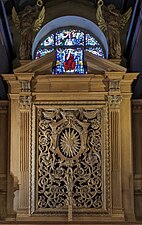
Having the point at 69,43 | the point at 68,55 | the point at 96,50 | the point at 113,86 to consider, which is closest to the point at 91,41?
the point at 96,50

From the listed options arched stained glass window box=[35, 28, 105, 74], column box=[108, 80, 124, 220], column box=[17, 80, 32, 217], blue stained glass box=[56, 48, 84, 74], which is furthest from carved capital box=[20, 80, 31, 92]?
arched stained glass window box=[35, 28, 105, 74]

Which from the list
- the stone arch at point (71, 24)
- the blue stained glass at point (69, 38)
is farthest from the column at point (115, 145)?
the blue stained glass at point (69, 38)

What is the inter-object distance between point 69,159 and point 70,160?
3 centimetres

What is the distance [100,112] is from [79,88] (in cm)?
58

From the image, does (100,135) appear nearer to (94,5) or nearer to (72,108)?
(72,108)

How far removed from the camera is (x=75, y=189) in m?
10.4

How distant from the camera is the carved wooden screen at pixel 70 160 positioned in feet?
33.9

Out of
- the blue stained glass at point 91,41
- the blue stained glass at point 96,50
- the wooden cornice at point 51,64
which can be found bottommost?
the wooden cornice at point 51,64

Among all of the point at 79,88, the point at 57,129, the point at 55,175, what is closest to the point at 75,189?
the point at 55,175

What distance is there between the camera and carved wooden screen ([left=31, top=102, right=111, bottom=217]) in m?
10.3

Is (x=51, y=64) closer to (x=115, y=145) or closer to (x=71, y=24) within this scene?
(x=115, y=145)

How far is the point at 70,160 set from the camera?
1048 cm

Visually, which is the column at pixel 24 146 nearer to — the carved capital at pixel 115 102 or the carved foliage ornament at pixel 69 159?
the carved foliage ornament at pixel 69 159

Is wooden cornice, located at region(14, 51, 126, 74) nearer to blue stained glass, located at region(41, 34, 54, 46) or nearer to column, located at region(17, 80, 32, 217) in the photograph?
column, located at region(17, 80, 32, 217)
